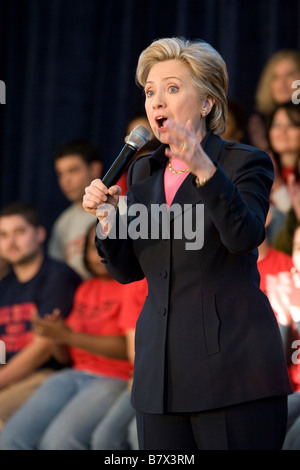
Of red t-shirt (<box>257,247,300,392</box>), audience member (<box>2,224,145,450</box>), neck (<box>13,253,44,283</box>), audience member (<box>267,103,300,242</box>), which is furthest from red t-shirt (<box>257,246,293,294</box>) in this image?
neck (<box>13,253,44,283</box>)

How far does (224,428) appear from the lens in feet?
3.66

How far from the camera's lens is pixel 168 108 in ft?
4.02

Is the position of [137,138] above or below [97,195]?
above

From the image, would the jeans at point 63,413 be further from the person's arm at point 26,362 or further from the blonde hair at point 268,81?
the blonde hair at point 268,81

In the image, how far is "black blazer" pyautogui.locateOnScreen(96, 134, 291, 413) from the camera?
112cm

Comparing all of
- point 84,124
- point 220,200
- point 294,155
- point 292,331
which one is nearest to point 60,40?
point 84,124

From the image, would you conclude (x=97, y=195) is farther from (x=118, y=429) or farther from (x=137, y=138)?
(x=118, y=429)

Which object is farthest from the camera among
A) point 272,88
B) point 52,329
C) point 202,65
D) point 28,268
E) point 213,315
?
point 28,268

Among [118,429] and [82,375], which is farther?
[82,375]

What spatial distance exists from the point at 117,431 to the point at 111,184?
1.43 meters

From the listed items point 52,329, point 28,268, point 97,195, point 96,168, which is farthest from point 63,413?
point 97,195

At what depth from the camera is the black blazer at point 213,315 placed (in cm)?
112

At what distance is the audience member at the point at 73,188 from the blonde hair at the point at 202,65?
1.95 metres
